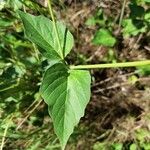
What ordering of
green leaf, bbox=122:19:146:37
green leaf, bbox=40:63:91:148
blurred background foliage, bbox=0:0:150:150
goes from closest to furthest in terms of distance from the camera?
green leaf, bbox=40:63:91:148 < blurred background foliage, bbox=0:0:150:150 < green leaf, bbox=122:19:146:37

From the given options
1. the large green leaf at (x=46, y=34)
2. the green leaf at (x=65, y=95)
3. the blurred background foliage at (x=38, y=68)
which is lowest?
the blurred background foliage at (x=38, y=68)

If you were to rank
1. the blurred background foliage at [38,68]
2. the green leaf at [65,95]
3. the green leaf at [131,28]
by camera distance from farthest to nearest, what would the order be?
the green leaf at [131,28]
the blurred background foliage at [38,68]
the green leaf at [65,95]

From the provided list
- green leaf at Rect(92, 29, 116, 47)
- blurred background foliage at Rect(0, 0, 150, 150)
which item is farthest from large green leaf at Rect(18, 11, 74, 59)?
green leaf at Rect(92, 29, 116, 47)

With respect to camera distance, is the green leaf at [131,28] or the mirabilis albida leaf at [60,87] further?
the green leaf at [131,28]

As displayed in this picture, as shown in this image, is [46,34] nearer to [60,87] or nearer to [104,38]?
[60,87]

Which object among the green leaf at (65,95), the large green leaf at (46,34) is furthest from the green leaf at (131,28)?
the green leaf at (65,95)

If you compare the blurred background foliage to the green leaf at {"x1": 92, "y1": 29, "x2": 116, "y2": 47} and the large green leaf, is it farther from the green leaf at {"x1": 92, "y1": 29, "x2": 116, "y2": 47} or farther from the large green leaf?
the large green leaf

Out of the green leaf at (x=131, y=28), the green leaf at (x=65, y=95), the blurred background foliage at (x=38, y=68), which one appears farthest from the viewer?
the green leaf at (x=131, y=28)

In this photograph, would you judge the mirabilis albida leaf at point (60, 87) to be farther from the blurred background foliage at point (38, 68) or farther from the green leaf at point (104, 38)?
the green leaf at point (104, 38)
